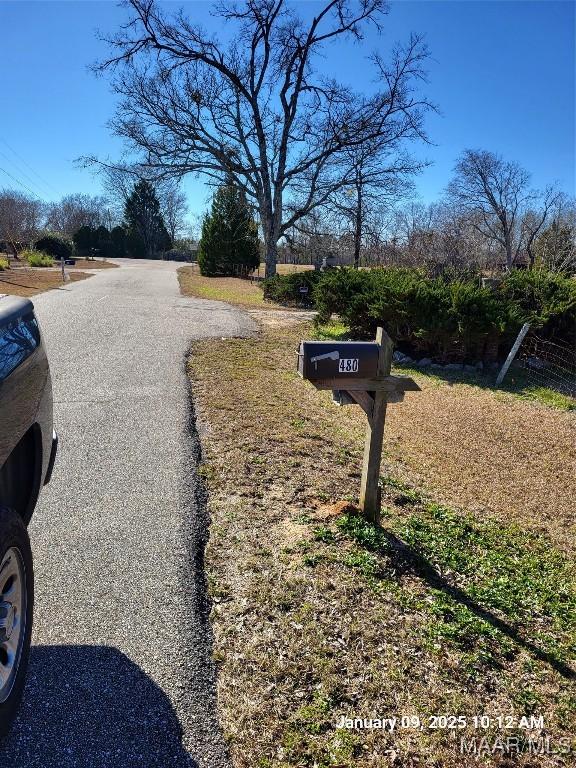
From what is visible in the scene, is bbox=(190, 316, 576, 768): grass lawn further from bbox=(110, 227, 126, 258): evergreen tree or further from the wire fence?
bbox=(110, 227, 126, 258): evergreen tree

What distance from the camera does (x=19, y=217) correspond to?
5703 cm

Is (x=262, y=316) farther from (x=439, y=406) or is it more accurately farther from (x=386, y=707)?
(x=386, y=707)

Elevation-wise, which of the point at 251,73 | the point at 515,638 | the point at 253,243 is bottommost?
the point at 515,638

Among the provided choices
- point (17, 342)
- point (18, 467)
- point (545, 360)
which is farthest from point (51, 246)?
point (17, 342)

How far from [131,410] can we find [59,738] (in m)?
3.85

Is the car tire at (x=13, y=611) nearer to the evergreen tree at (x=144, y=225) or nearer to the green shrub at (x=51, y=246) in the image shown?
the green shrub at (x=51, y=246)

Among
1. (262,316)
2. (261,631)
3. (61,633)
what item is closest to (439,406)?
(261,631)

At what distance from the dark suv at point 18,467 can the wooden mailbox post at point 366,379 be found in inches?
55.0

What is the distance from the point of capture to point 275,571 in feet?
9.20

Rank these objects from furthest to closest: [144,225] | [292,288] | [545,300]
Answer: [144,225], [292,288], [545,300]

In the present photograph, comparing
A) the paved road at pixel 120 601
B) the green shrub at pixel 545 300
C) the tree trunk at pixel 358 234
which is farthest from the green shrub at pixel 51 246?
the paved road at pixel 120 601

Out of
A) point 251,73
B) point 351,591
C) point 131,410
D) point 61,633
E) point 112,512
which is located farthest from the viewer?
point 251,73

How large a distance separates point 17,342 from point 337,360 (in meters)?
1.67

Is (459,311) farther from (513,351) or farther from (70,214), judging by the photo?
(70,214)
